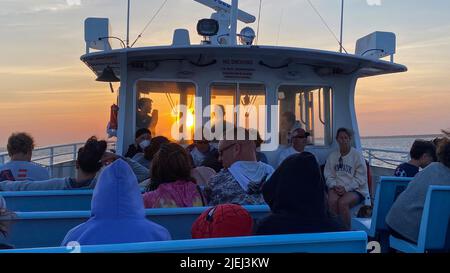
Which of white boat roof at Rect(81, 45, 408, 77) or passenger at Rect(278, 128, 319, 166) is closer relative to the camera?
white boat roof at Rect(81, 45, 408, 77)

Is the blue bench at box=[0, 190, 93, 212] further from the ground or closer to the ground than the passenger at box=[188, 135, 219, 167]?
closer to the ground

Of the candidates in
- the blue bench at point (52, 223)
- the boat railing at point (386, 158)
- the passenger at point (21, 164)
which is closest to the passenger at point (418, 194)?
the blue bench at point (52, 223)

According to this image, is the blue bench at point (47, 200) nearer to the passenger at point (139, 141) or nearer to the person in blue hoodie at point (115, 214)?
the person in blue hoodie at point (115, 214)

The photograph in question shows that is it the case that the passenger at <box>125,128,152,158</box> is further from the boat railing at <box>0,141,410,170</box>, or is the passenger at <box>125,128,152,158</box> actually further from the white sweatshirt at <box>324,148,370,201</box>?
the white sweatshirt at <box>324,148,370,201</box>

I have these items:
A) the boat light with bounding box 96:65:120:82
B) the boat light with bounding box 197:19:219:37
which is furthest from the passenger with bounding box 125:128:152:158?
the boat light with bounding box 197:19:219:37

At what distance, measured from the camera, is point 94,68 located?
338 inches

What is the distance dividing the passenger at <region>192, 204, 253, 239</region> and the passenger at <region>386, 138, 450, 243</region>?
2029 mm

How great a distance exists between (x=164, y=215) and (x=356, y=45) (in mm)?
6115

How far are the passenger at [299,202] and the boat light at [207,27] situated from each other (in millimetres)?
4826

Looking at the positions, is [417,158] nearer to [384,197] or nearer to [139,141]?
[384,197]

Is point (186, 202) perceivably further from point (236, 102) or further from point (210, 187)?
point (236, 102)

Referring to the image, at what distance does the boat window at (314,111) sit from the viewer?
8094mm

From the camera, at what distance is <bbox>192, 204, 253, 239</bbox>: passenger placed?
2574 mm

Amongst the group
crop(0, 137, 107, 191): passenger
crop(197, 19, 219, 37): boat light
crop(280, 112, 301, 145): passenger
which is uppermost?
crop(197, 19, 219, 37): boat light
